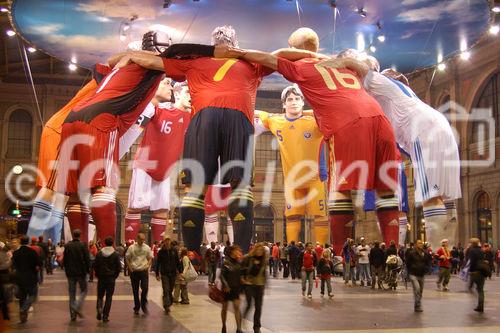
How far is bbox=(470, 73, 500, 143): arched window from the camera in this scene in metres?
28.3

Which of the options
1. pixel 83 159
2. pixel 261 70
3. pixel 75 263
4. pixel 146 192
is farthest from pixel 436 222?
pixel 146 192

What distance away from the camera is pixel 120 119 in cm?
911

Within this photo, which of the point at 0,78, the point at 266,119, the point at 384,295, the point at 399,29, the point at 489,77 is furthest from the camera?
the point at 0,78

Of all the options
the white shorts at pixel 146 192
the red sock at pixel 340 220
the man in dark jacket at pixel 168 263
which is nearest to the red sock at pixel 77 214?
the man in dark jacket at pixel 168 263

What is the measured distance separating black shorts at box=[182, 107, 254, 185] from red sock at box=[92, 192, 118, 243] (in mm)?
1788

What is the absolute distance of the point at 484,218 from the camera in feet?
96.5

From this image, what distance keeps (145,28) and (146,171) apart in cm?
277

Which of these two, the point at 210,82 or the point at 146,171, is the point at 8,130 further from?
the point at 210,82

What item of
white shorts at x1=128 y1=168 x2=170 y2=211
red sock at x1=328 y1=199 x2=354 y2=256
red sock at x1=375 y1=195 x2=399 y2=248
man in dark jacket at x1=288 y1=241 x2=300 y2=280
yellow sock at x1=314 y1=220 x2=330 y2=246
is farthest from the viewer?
man in dark jacket at x1=288 y1=241 x2=300 y2=280

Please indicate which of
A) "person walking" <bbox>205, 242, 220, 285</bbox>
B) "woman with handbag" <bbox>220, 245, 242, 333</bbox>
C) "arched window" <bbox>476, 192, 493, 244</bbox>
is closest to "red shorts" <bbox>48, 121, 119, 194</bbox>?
"woman with handbag" <bbox>220, 245, 242, 333</bbox>

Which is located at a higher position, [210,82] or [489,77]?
[489,77]

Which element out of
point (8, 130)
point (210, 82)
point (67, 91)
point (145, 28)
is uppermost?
point (67, 91)

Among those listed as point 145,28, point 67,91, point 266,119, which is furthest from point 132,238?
point 67,91

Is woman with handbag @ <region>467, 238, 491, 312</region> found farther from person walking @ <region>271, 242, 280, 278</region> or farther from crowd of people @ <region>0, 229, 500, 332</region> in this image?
person walking @ <region>271, 242, 280, 278</region>
